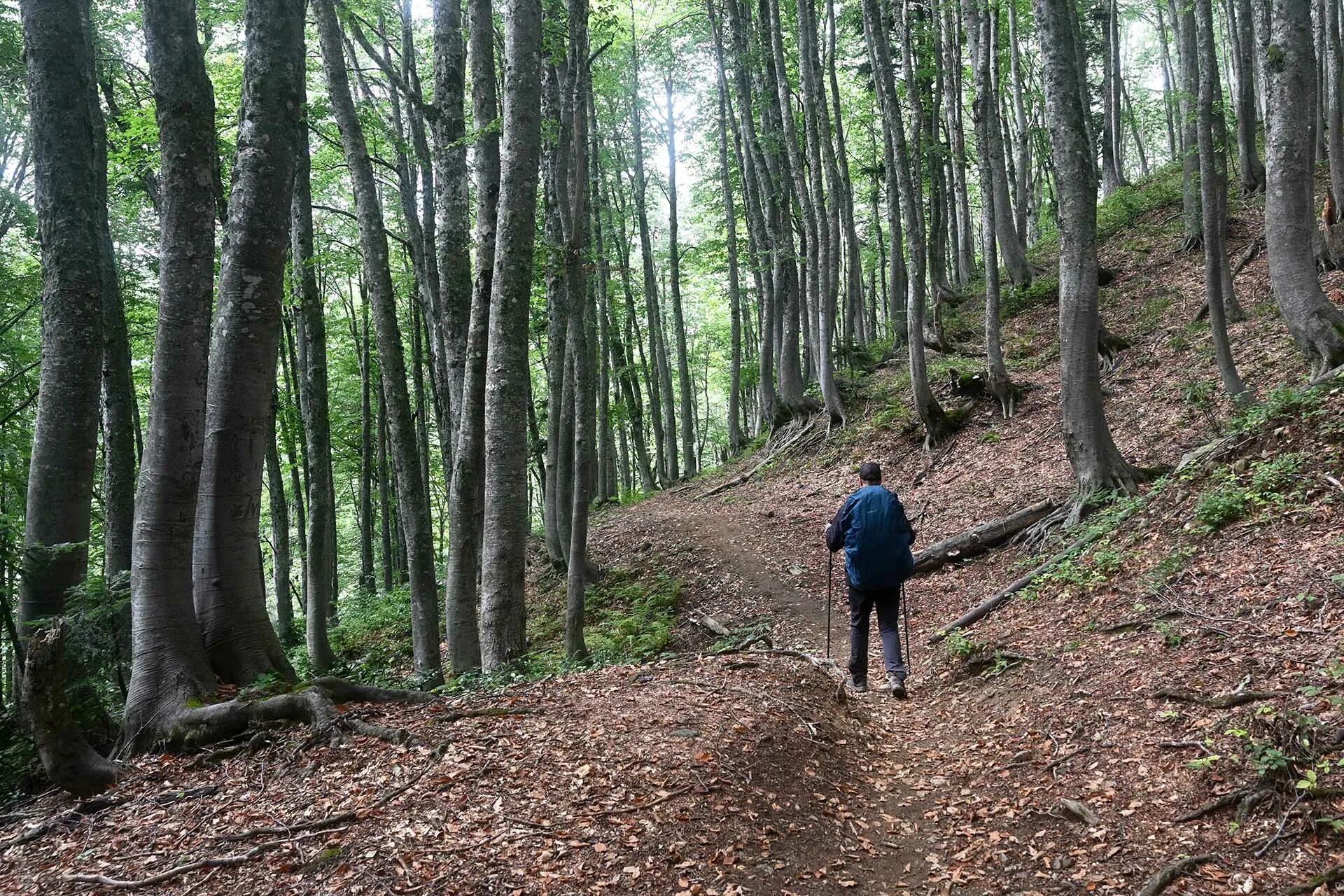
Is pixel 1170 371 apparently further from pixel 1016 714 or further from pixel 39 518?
pixel 39 518

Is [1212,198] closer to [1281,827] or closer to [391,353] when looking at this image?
[1281,827]

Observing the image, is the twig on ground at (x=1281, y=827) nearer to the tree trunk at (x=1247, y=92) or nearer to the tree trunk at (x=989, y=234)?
the tree trunk at (x=989, y=234)

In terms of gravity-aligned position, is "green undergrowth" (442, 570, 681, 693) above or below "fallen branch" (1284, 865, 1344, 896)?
below

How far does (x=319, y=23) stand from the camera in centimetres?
920

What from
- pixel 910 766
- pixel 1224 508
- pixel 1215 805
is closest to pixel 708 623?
pixel 910 766

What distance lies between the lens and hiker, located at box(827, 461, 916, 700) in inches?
279

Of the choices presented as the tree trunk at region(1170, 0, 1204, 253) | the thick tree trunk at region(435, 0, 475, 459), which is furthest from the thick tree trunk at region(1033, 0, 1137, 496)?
the thick tree trunk at region(435, 0, 475, 459)

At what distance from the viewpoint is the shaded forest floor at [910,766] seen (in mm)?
3619

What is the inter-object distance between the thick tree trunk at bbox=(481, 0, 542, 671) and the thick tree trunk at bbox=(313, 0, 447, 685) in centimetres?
169

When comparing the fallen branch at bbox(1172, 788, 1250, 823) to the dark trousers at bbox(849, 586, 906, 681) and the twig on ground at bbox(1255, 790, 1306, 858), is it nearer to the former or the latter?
the twig on ground at bbox(1255, 790, 1306, 858)

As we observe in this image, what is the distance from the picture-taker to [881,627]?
7230mm

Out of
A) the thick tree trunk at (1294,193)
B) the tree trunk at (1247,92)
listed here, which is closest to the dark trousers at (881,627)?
the thick tree trunk at (1294,193)

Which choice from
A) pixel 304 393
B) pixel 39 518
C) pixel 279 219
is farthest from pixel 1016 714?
pixel 304 393

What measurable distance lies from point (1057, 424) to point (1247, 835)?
1082 centimetres
